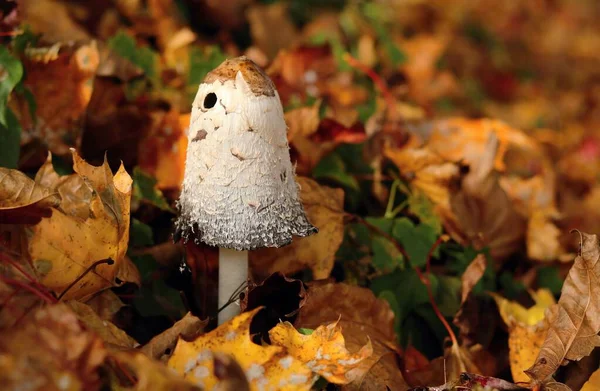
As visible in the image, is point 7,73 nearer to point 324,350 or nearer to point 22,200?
point 22,200

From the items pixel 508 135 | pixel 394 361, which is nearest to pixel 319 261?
pixel 394 361

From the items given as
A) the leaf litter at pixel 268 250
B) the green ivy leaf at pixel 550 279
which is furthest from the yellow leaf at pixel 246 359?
the green ivy leaf at pixel 550 279

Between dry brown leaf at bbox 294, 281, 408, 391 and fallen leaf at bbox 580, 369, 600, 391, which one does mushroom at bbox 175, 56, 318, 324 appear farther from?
fallen leaf at bbox 580, 369, 600, 391

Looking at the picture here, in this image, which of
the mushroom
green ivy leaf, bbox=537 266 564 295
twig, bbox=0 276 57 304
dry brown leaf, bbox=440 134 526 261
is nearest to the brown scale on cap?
the mushroom

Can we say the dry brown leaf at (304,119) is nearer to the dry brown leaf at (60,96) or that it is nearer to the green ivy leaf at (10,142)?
the dry brown leaf at (60,96)

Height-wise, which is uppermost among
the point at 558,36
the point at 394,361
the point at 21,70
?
the point at 21,70

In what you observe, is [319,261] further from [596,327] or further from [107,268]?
[596,327]

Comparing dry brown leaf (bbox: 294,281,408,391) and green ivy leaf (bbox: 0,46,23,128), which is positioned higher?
green ivy leaf (bbox: 0,46,23,128)

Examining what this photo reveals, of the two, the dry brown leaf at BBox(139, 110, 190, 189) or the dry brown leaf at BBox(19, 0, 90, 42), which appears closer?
the dry brown leaf at BBox(139, 110, 190, 189)
